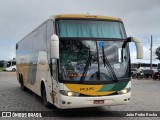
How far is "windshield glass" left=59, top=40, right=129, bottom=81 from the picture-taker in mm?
11492

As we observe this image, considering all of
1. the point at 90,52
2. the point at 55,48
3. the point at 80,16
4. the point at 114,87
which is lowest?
the point at 114,87

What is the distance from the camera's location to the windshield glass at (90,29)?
11.9 m

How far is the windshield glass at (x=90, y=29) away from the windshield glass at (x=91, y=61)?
292 millimetres

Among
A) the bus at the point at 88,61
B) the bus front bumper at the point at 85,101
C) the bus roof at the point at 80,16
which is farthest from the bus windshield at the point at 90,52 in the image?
the bus front bumper at the point at 85,101

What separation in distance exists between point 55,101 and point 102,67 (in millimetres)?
1869

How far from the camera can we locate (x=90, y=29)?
39.9ft

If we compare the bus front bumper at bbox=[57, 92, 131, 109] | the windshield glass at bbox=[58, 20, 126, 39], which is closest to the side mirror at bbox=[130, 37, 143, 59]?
the windshield glass at bbox=[58, 20, 126, 39]

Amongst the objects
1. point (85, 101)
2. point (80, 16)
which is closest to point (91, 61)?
point (85, 101)

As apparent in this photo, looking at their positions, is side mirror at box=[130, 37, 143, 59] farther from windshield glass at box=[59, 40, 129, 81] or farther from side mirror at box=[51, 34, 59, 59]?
side mirror at box=[51, 34, 59, 59]

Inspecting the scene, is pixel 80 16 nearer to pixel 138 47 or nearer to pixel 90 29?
pixel 90 29

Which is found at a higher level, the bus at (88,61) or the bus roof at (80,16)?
the bus roof at (80,16)

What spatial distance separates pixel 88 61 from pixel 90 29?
1.19m

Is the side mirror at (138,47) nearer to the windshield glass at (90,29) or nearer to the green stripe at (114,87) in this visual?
the windshield glass at (90,29)

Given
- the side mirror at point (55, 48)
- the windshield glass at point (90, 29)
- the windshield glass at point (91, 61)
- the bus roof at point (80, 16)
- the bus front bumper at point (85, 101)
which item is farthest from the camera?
the bus roof at point (80, 16)
